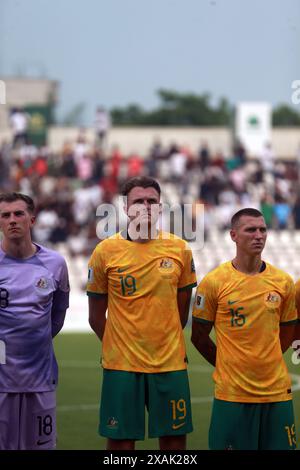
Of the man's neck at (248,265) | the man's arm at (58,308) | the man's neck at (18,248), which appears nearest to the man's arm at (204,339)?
the man's neck at (248,265)

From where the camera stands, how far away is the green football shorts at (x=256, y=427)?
7.12 metres

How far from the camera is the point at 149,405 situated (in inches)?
294

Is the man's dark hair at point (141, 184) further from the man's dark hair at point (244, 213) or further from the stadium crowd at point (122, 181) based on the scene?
the stadium crowd at point (122, 181)

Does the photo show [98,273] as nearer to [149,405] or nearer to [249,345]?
[149,405]

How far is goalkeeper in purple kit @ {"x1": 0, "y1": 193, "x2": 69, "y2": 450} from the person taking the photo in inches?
285

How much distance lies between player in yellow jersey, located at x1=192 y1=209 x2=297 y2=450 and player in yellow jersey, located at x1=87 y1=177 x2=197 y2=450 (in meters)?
0.28

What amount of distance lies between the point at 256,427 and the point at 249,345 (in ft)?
1.72

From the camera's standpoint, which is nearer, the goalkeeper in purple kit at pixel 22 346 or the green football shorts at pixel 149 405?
the goalkeeper in purple kit at pixel 22 346

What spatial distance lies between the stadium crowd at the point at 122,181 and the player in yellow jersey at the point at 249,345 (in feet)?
59.1

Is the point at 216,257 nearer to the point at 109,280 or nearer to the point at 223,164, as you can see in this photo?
the point at 223,164

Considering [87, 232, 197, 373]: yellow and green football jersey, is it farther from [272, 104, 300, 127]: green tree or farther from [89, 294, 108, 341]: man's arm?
[272, 104, 300, 127]: green tree

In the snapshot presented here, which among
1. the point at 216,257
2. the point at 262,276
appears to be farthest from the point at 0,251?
the point at 216,257

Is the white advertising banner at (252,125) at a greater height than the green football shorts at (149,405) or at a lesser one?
greater
